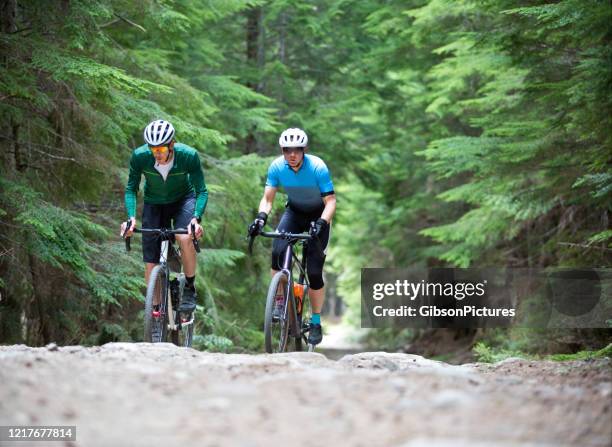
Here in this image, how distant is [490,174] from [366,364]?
6.85 metres

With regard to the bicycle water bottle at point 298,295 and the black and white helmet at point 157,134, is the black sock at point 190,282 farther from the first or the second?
the black and white helmet at point 157,134

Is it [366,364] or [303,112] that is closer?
[366,364]

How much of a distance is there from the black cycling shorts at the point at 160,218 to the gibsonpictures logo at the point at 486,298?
4.76 m

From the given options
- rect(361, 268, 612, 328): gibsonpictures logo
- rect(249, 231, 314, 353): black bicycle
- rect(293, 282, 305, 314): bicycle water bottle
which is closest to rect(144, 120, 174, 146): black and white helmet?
rect(249, 231, 314, 353): black bicycle

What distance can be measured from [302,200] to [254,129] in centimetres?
950

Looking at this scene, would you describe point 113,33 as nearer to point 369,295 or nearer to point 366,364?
point 366,364

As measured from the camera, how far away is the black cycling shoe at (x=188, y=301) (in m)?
8.83

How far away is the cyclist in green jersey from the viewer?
821cm

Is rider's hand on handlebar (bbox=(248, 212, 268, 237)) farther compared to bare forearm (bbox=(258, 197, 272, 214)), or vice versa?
bare forearm (bbox=(258, 197, 272, 214))

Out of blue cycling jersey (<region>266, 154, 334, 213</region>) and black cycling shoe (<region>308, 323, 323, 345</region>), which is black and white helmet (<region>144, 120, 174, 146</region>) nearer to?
blue cycling jersey (<region>266, 154, 334, 213</region>)

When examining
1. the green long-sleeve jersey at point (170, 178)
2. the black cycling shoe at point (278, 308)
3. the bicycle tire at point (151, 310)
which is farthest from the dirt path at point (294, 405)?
the green long-sleeve jersey at point (170, 178)

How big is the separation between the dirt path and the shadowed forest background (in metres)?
3.60

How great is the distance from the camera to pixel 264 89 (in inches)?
775

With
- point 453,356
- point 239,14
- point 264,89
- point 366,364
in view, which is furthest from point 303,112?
point 366,364
